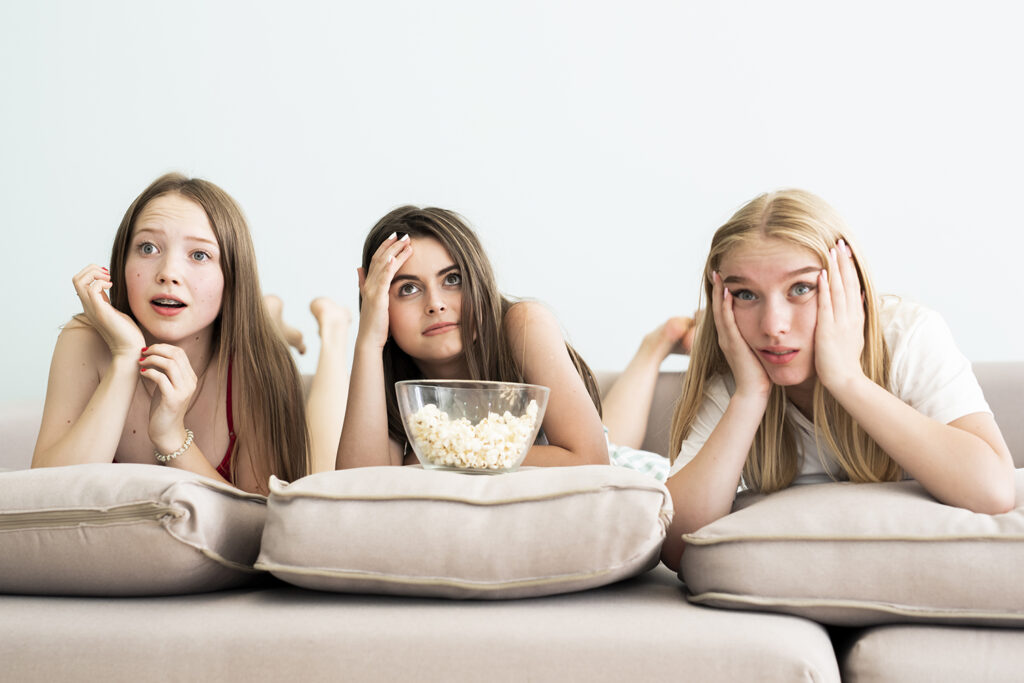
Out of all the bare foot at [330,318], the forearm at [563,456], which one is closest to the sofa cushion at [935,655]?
the forearm at [563,456]

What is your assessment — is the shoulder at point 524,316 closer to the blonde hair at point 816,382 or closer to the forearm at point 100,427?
the blonde hair at point 816,382

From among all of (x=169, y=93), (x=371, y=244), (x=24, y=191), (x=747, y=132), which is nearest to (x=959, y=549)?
(x=371, y=244)

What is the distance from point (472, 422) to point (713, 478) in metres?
0.35

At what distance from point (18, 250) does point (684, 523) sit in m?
2.66

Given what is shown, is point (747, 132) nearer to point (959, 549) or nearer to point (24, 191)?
point (959, 549)

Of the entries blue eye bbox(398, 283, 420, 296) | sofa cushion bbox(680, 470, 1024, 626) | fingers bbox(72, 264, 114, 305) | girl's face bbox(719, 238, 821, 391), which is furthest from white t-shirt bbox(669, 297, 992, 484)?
fingers bbox(72, 264, 114, 305)

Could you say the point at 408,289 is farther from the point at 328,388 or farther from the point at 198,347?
the point at 328,388

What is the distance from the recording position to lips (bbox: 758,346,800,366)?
1.30 metres

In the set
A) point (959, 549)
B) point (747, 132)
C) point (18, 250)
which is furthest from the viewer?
point (18, 250)

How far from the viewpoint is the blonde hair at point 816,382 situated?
1.33m

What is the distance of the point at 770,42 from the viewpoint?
9.20ft

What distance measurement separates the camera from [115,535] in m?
1.06

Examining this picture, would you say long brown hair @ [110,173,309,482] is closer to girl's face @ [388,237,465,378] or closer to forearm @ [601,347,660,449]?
girl's face @ [388,237,465,378]

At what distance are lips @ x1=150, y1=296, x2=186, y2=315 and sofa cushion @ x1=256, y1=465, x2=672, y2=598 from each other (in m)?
0.78
